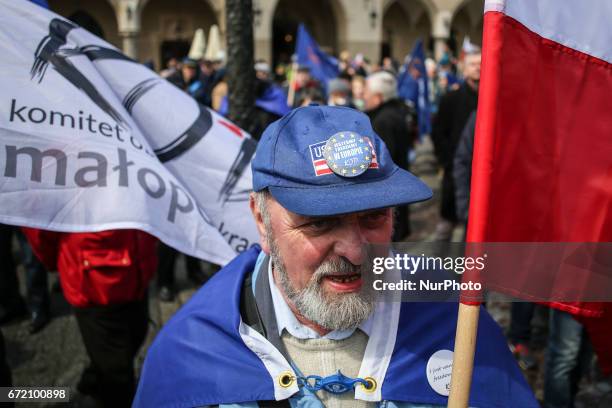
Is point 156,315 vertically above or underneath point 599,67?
underneath

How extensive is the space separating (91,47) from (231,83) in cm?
112

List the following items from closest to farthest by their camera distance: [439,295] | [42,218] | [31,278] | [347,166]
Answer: [347,166]
[439,295]
[42,218]
[31,278]

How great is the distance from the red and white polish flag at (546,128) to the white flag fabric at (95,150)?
4.28 ft

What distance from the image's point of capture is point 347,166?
51.3 inches

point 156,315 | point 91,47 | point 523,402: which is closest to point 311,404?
point 523,402

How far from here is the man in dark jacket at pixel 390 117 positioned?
4.30 metres

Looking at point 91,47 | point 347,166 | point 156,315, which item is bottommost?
point 156,315

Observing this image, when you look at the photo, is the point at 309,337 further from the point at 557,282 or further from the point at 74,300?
the point at 74,300

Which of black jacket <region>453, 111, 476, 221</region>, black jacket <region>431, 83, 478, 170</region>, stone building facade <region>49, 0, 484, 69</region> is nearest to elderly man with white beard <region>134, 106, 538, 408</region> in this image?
black jacket <region>453, 111, 476, 221</region>

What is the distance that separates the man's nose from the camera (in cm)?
133

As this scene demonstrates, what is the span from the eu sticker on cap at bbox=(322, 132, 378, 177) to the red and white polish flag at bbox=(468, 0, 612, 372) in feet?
0.91

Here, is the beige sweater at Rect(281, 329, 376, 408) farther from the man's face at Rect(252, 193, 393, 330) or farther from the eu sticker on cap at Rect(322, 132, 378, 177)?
the eu sticker on cap at Rect(322, 132, 378, 177)

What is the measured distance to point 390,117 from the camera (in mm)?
4387

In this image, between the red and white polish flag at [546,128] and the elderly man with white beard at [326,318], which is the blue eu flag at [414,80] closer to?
the red and white polish flag at [546,128]
